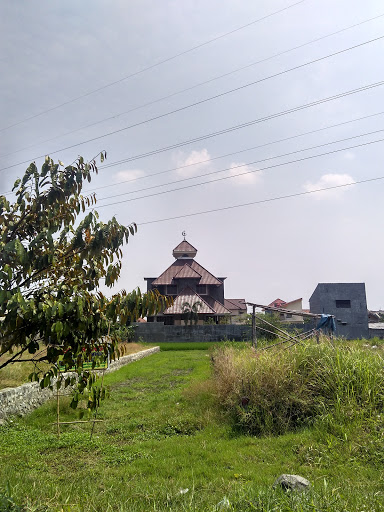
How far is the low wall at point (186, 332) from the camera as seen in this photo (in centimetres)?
2820

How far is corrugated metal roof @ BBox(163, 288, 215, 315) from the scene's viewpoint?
3175cm

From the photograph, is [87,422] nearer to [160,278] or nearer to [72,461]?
[72,461]

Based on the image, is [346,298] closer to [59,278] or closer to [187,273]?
[187,273]

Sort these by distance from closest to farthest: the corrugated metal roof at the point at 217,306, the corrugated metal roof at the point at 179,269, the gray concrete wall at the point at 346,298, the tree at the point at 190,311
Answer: the gray concrete wall at the point at 346,298
the tree at the point at 190,311
the corrugated metal roof at the point at 217,306
the corrugated metal roof at the point at 179,269

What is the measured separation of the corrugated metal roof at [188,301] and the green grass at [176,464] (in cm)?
2286

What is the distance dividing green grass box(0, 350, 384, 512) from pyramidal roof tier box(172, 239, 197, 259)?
31253 mm

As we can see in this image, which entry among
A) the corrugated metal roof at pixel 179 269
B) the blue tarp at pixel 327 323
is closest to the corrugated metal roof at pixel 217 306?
the corrugated metal roof at pixel 179 269

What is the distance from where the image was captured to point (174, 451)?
589 centimetres

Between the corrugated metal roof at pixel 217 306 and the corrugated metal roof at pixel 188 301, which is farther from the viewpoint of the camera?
the corrugated metal roof at pixel 217 306

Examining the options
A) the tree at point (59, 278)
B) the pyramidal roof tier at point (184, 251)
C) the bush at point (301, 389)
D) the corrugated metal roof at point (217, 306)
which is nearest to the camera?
the tree at point (59, 278)

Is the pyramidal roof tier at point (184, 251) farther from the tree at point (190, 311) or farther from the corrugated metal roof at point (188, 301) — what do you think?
the tree at point (190, 311)

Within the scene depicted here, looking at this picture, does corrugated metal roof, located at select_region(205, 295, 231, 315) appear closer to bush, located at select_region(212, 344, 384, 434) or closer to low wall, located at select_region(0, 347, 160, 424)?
low wall, located at select_region(0, 347, 160, 424)

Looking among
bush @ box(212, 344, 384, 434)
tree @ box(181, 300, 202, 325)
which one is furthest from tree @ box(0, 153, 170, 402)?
tree @ box(181, 300, 202, 325)

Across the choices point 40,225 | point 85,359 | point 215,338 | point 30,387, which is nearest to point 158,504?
point 85,359
